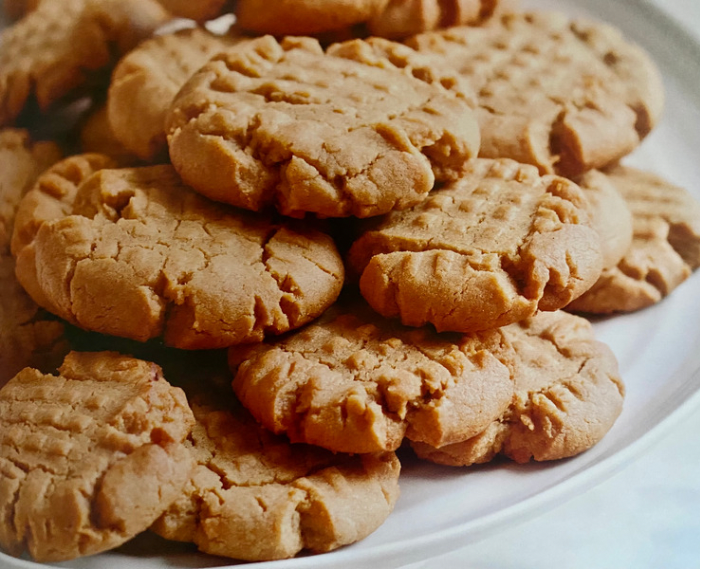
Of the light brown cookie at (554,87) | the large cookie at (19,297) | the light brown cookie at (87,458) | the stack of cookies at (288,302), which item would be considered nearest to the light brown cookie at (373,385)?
the stack of cookies at (288,302)

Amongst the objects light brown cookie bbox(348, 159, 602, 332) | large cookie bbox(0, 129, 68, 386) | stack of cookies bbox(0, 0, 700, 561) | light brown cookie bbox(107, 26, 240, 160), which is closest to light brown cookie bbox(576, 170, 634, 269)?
stack of cookies bbox(0, 0, 700, 561)

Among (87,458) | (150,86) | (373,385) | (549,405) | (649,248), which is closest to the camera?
(87,458)

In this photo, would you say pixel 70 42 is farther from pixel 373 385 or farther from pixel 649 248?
pixel 649 248

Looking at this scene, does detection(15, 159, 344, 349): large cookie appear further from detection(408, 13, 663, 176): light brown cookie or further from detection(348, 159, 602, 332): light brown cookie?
detection(408, 13, 663, 176): light brown cookie

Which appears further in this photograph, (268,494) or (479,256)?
(479,256)

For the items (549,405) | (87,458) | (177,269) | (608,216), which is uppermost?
(608,216)

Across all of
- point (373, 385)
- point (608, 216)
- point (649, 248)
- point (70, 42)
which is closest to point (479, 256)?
point (373, 385)

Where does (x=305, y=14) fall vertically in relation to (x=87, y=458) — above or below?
above
